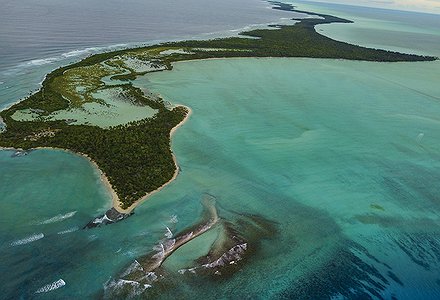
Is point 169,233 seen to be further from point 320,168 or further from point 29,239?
point 320,168

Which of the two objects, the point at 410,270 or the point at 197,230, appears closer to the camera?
the point at 410,270

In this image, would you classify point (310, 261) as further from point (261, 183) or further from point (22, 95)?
point (22, 95)

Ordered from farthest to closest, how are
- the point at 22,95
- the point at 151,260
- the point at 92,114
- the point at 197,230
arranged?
the point at 22,95, the point at 92,114, the point at 197,230, the point at 151,260

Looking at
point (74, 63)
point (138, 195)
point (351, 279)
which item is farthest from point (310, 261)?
point (74, 63)

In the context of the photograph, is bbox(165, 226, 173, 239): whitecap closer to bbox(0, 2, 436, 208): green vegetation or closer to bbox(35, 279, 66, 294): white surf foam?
bbox(0, 2, 436, 208): green vegetation

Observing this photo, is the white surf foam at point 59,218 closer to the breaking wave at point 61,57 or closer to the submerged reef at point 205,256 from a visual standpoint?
the submerged reef at point 205,256

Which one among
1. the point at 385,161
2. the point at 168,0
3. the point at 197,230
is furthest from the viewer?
the point at 168,0

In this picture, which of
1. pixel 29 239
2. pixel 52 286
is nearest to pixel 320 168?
pixel 52 286

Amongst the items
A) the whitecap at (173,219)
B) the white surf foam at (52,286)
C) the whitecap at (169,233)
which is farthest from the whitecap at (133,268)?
the whitecap at (173,219)
